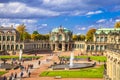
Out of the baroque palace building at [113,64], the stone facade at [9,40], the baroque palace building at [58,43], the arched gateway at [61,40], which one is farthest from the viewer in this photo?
the arched gateway at [61,40]

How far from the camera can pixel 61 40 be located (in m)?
157

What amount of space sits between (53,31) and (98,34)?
32.7 m

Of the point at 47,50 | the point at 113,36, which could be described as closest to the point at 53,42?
the point at 47,50

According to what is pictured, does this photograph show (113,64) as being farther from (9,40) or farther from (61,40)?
(61,40)

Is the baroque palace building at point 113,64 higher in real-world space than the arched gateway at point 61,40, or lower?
lower

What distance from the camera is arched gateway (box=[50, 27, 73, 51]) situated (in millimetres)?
155750

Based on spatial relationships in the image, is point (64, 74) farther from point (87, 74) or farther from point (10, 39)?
point (10, 39)

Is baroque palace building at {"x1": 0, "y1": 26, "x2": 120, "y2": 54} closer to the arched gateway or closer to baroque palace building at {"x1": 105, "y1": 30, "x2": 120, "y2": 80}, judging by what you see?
the arched gateway

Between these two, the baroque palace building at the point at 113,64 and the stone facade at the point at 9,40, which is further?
the stone facade at the point at 9,40

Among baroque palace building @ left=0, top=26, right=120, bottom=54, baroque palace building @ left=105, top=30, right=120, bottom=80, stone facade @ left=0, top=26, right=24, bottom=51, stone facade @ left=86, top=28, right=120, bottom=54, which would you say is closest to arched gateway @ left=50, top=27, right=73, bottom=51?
baroque palace building @ left=0, top=26, right=120, bottom=54

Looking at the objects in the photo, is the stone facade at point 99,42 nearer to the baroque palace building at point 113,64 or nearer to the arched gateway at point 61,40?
the arched gateway at point 61,40

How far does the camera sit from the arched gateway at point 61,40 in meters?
156

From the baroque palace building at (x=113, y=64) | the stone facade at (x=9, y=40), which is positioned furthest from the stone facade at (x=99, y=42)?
the baroque palace building at (x=113, y=64)

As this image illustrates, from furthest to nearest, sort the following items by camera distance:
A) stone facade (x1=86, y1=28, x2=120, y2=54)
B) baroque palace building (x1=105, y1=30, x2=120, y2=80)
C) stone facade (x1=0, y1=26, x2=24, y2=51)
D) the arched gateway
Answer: the arched gateway < stone facade (x1=86, y1=28, x2=120, y2=54) < stone facade (x1=0, y1=26, x2=24, y2=51) < baroque palace building (x1=105, y1=30, x2=120, y2=80)
